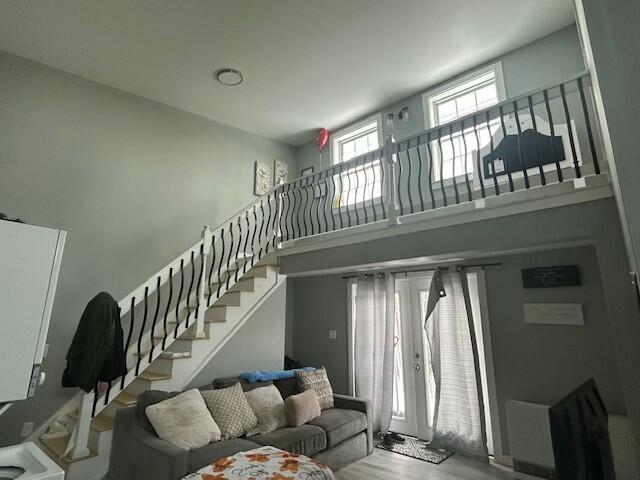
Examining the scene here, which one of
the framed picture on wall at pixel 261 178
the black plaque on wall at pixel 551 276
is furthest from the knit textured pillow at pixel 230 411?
Result: the framed picture on wall at pixel 261 178

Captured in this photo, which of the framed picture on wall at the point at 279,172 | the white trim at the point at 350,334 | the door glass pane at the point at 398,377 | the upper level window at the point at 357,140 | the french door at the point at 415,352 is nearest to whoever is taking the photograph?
the french door at the point at 415,352

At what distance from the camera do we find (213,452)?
2754mm

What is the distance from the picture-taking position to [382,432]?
15.3ft

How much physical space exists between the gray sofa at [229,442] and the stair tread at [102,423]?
12 cm

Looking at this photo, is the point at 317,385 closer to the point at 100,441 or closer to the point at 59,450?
the point at 100,441

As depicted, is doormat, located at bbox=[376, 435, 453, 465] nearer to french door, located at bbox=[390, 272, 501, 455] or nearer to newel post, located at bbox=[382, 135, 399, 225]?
french door, located at bbox=[390, 272, 501, 455]

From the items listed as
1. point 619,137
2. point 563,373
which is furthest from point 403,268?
point 619,137

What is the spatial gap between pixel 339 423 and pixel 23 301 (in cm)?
333

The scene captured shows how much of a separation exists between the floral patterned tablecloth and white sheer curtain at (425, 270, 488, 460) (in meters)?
2.59

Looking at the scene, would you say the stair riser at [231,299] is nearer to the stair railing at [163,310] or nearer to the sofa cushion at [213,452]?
the stair railing at [163,310]

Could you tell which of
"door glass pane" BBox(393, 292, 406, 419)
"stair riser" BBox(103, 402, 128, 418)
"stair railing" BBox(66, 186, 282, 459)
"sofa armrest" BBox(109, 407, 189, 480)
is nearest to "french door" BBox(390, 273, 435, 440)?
"door glass pane" BBox(393, 292, 406, 419)

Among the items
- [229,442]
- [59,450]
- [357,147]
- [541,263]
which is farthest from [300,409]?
[357,147]

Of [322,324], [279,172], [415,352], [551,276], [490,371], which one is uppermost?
[279,172]

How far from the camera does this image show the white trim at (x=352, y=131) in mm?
5629
